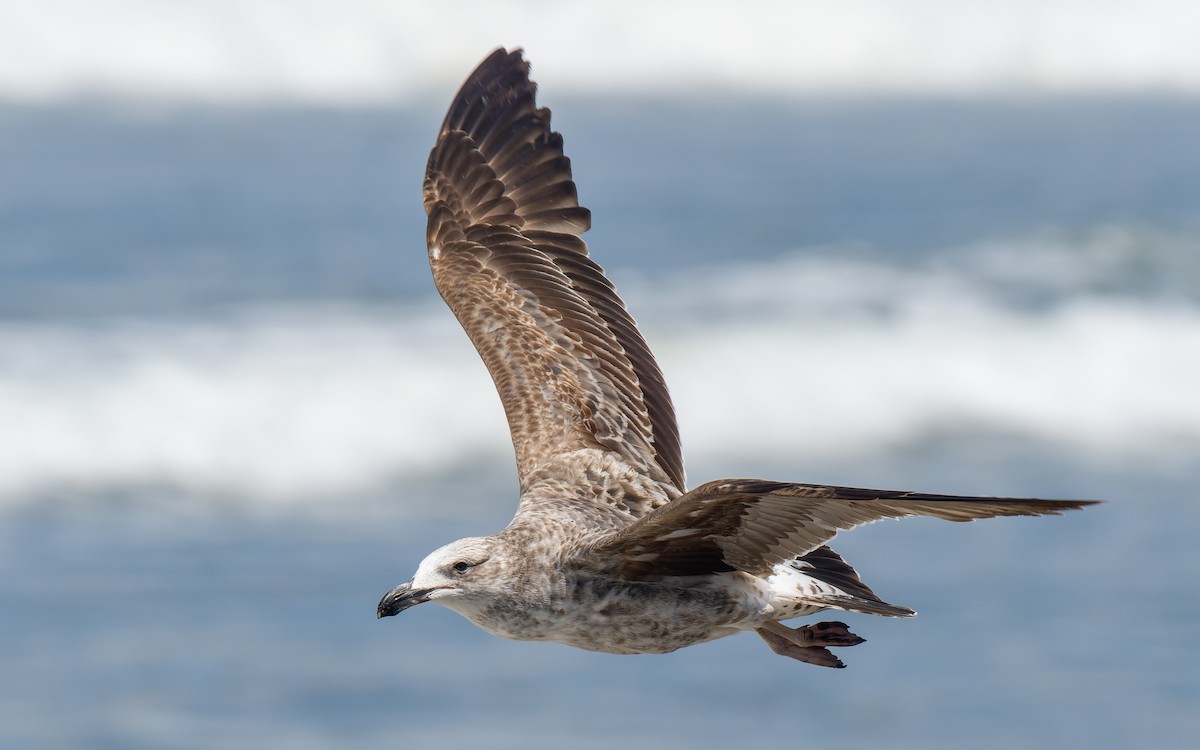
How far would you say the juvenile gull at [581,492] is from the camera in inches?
301

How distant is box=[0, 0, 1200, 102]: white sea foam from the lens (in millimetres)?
35875

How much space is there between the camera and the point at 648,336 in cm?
2559

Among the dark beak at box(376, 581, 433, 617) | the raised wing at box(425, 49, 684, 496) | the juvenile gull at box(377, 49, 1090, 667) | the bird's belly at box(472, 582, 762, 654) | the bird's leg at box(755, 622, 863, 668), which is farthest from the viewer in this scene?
the raised wing at box(425, 49, 684, 496)

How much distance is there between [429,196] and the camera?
35.0ft

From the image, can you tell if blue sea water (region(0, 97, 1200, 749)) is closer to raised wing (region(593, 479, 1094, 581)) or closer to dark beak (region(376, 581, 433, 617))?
raised wing (region(593, 479, 1094, 581))

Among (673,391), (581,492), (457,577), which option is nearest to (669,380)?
(673,391)

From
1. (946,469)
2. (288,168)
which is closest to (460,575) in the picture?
(946,469)

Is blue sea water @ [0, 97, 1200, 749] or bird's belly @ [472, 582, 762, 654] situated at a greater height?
blue sea water @ [0, 97, 1200, 749]

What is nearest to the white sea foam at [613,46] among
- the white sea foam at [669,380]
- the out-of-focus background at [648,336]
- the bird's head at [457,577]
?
the out-of-focus background at [648,336]

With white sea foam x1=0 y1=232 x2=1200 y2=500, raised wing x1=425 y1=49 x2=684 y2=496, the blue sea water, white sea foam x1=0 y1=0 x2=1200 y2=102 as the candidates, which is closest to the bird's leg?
raised wing x1=425 y1=49 x2=684 y2=496

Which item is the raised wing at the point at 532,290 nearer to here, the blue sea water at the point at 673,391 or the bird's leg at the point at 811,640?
the bird's leg at the point at 811,640

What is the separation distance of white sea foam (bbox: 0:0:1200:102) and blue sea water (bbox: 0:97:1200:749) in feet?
3.38

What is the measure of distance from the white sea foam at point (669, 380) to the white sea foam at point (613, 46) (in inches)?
445

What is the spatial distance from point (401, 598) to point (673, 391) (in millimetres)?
16390
